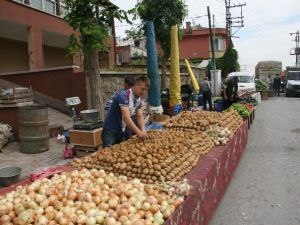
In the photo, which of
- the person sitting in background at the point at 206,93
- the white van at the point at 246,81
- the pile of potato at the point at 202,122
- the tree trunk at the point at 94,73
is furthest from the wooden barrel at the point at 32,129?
the white van at the point at 246,81

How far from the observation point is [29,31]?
15742 millimetres

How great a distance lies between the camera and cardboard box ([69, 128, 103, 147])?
26.4 feet

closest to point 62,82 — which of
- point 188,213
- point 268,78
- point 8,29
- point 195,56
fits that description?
point 8,29

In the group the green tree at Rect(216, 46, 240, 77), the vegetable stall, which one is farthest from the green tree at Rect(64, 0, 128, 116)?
the green tree at Rect(216, 46, 240, 77)

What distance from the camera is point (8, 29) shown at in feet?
53.0

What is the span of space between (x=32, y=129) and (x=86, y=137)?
5.41ft

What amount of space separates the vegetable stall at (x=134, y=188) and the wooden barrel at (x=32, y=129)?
4.02 m

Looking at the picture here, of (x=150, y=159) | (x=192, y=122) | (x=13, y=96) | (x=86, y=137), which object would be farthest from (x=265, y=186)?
(x=13, y=96)

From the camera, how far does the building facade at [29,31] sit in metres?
14.8

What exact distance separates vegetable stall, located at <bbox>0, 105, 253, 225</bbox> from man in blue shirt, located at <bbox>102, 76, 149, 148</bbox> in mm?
316

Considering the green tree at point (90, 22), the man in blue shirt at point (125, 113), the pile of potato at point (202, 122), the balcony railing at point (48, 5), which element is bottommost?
the pile of potato at point (202, 122)

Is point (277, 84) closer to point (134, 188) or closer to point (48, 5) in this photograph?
point (48, 5)

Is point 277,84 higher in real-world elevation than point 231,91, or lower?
higher

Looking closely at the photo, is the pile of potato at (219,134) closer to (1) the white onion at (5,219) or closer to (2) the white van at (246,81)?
(1) the white onion at (5,219)
